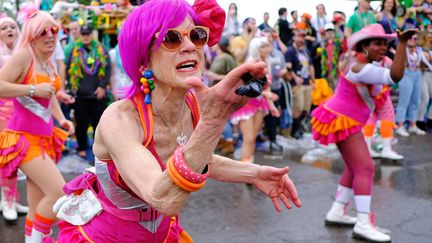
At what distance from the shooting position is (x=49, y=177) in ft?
13.7

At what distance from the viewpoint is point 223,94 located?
5.37 ft

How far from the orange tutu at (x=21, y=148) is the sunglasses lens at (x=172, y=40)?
2502 millimetres

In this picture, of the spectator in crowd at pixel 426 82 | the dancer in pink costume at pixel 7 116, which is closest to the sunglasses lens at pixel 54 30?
the dancer in pink costume at pixel 7 116

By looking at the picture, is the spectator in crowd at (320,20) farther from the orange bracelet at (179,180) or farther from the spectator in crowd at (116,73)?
the orange bracelet at (179,180)

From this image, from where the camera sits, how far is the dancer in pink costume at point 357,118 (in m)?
4.91

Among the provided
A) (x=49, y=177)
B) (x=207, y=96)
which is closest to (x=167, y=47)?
(x=207, y=96)

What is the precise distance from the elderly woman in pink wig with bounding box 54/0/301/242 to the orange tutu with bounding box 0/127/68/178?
180cm

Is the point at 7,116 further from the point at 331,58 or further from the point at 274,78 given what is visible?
the point at 331,58

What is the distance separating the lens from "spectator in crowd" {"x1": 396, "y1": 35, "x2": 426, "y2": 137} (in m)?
10.5

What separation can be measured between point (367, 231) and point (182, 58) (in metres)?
3.27

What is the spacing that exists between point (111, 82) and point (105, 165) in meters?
5.76

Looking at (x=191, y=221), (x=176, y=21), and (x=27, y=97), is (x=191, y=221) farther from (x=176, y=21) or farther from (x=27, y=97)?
(x=176, y=21)

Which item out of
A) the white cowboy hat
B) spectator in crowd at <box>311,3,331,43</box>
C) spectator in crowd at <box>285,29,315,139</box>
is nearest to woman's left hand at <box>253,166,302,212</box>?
the white cowboy hat

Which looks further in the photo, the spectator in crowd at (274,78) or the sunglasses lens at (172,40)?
the spectator in crowd at (274,78)
